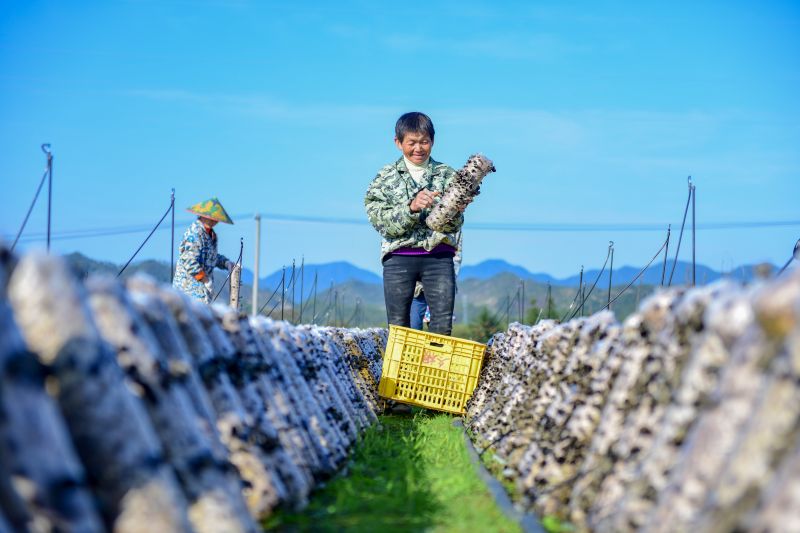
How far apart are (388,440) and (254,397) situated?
9.11ft

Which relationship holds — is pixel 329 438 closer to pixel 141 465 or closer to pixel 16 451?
pixel 141 465

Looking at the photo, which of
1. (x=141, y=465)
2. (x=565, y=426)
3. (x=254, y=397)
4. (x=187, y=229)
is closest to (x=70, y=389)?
(x=141, y=465)

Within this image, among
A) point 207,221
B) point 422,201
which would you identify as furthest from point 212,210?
point 422,201

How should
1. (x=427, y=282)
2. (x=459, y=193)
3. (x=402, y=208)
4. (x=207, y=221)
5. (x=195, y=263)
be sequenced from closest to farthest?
(x=459, y=193) < (x=402, y=208) < (x=427, y=282) < (x=195, y=263) < (x=207, y=221)

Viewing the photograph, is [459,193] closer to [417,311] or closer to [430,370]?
[430,370]

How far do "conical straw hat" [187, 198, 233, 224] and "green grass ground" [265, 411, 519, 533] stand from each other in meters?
5.49

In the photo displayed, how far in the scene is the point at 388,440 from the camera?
7543 millimetres

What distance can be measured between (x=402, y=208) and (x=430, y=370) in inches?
54.3

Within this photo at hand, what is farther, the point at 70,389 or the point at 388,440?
the point at 388,440

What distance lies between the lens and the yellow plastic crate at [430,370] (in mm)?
9008

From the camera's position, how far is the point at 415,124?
368 inches

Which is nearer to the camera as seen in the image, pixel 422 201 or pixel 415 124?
pixel 422 201

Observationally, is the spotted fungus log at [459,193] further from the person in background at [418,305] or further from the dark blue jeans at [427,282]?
the person in background at [418,305]

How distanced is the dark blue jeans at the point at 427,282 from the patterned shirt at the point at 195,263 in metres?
3.42
